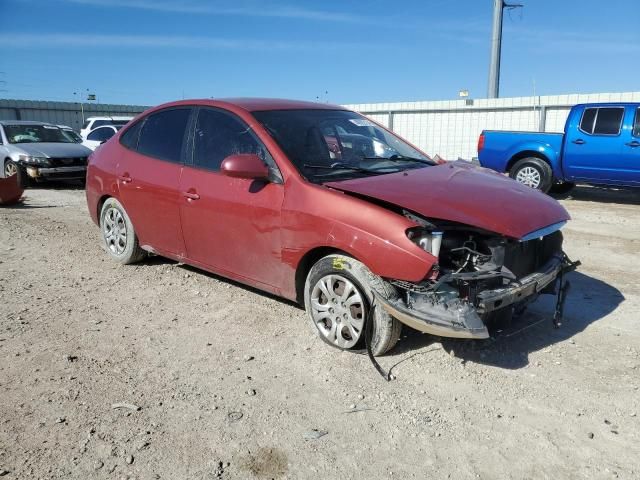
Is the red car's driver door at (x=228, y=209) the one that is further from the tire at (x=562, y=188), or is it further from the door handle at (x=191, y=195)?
the tire at (x=562, y=188)

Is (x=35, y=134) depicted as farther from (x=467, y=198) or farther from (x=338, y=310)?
(x=467, y=198)

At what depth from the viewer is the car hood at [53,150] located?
40.6 ft

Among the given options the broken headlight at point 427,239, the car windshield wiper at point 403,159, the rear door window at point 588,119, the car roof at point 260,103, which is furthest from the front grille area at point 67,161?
the broken headlight at point 427,239

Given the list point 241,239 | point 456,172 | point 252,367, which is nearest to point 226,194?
point 241,239

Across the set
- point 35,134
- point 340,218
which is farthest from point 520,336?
point 35,134

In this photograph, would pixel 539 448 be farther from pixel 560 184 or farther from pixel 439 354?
pixel 560 184

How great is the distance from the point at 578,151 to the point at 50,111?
3094 centimetres

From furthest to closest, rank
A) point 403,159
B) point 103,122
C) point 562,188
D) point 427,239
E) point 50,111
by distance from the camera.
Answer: point 50,111, point 103,122, point 562,188, point 403,159, point 427,239

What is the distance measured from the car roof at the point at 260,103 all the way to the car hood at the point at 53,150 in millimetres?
8569

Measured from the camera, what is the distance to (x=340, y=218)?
367cm

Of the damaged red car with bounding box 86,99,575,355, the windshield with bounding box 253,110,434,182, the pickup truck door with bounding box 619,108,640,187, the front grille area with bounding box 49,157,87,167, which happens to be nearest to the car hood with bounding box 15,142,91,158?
the front grille area with bounding box 49,157,87,167

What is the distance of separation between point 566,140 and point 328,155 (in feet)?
27.3

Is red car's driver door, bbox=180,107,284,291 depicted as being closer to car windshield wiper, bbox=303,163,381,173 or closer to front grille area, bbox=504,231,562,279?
car windshield wiper, bbox=303,163,381,173

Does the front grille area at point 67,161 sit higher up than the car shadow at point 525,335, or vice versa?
the front grille area at point 67,161
